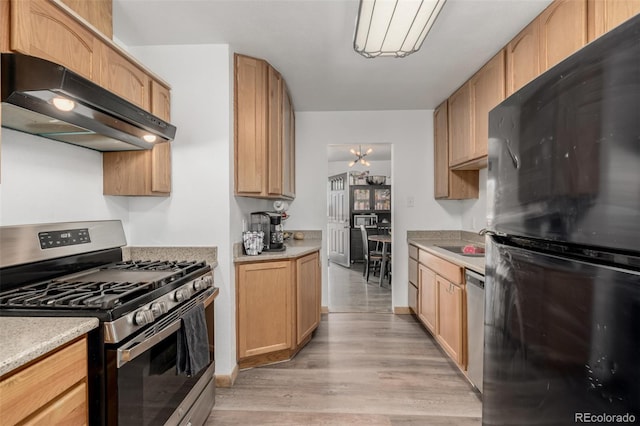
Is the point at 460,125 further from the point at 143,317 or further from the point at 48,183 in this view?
the point at 48,183

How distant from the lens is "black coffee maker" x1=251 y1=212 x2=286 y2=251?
8.79 ft

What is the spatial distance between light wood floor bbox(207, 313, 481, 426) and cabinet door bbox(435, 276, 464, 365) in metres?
0.17

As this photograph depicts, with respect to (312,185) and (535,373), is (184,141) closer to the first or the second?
(312,185)

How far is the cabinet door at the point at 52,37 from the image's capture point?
3.61 feet

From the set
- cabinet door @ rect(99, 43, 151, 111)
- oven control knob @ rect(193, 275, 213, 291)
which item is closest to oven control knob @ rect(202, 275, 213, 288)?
oven control knob @ rect(193, 275, 213, 291)

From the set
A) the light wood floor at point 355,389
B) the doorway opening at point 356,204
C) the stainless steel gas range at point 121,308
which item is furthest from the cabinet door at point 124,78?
the doorway opening at point 356,204

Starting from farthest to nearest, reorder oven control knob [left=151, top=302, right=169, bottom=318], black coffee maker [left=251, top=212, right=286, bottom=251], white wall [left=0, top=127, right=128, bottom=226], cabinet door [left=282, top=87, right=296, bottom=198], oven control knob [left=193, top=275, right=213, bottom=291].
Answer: cabinet door [left=282, top=87, right=296, bottom=198]
black coffee maker [left=251, top=212, right=286, bottom=251]
oven control knob [left=193, top=275, right=213, bottom=291]
white wall [left=0, top=127, right=128, bottom=226]
oven control knob [left=151, top=302, right=169, bottom=318]

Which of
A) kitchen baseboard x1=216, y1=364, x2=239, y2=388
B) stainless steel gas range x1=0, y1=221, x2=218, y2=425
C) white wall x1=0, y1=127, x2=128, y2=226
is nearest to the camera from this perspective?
stainless steel gas range x1=0, y1=221, x2=218, y2=425

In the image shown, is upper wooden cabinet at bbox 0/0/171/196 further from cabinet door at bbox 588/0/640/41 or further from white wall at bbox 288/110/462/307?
cabinet door at bbox 588/0/640/41

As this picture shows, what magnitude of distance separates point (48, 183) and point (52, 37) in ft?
2.47

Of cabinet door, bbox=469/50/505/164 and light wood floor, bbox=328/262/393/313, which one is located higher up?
cabinet door, bbox=469/50/505/164

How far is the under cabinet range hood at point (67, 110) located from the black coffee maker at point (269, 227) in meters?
1.06

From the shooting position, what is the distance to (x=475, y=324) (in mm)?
1971

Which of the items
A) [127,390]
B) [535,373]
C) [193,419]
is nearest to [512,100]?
[535,373]
